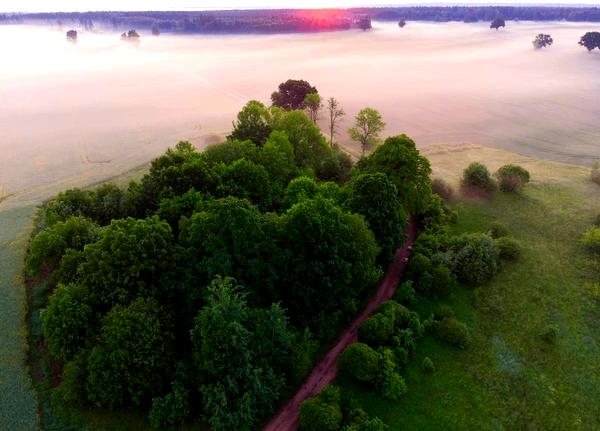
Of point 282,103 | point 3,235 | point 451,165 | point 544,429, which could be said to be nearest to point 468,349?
point 544,429

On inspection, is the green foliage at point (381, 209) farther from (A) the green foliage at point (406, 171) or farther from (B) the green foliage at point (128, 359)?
(B) the green foliage at point (128, 359)

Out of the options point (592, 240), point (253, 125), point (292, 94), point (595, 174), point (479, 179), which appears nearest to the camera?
point (592, 240)

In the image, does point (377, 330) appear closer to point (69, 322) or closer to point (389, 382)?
point (389, 382)

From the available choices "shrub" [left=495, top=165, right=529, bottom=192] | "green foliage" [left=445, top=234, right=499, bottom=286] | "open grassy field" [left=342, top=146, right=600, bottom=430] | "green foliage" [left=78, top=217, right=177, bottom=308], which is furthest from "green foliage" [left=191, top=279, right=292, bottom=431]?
"shrub" [left=495, top=165, right=529, bottom=192]

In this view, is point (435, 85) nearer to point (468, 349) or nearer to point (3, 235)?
point (468, 349)

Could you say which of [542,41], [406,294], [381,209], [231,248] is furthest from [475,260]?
[542,41]

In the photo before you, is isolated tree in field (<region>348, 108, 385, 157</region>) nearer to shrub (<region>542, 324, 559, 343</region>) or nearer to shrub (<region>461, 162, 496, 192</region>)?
shrub (<region>461, 162, 496, 192</region>)
